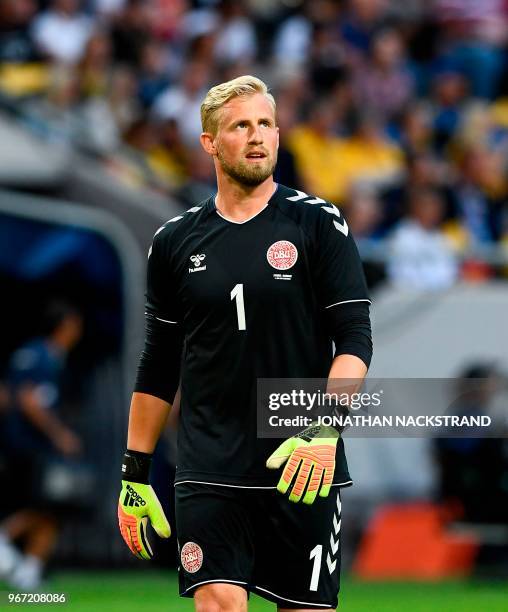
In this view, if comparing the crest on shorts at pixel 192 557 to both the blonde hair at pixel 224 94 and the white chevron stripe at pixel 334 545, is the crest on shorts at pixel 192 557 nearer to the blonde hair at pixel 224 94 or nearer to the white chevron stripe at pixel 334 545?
the white chevron stripe at pixel 334 545

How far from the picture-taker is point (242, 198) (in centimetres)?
559

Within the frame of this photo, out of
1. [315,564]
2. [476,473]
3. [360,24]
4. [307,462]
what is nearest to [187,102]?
[360,24]

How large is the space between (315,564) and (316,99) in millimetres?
10038

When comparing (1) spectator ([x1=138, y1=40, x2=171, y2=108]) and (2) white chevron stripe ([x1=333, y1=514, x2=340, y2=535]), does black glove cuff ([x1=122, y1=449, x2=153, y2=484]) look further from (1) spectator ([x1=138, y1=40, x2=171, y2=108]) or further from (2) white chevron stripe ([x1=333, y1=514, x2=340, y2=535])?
(1) spectator ([x1=138, y1=40, x2=171, y2=108])

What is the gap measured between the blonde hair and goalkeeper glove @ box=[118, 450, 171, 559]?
4.15 ft

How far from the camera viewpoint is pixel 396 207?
1399cm

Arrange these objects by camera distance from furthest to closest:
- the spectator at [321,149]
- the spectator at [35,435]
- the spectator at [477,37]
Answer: the spectator at [477,37]
the spectator at [321,149]
the spectator at [35,435]

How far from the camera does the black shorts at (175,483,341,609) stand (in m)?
5.42

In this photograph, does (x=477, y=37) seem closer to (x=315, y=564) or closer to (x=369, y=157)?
(x=369, y=157)

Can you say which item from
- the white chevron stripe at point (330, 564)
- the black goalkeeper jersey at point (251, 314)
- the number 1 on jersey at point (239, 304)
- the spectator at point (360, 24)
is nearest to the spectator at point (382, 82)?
the spectator at point (360, 24)

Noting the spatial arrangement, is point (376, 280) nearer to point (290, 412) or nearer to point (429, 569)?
point (429, 569)

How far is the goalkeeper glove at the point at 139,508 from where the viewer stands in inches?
225

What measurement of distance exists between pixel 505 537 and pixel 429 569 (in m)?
0.73

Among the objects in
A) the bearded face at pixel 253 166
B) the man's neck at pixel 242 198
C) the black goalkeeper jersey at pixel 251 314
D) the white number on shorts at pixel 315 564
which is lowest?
the white number on shorts at pixel 315 564
